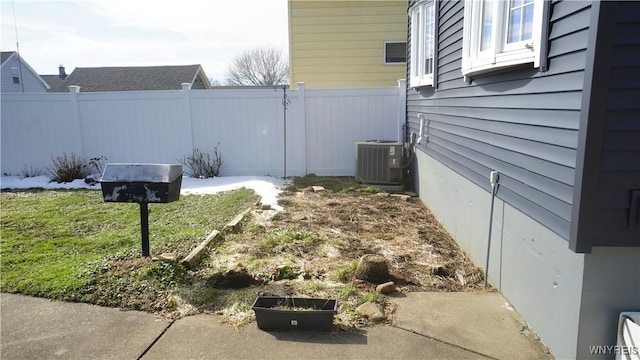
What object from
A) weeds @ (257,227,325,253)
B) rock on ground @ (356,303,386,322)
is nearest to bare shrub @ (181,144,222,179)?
weeds @ (257,227,325,253)

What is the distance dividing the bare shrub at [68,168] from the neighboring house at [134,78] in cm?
1154

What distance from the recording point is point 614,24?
81.8 inches

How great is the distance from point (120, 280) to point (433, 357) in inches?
107

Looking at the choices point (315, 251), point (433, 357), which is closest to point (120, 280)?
point (315, 251)

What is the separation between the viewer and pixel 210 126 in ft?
29.8

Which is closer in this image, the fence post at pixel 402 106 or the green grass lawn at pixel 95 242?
the green grass lawn at pixel 95 242

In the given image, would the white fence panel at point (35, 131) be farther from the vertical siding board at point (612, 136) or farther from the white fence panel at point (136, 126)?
the vertical siding board at point (612, 136)

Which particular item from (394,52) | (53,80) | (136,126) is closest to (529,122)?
(394,52)

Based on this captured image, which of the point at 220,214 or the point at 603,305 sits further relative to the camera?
the point at 220,214

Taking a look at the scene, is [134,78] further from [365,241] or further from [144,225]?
[365,241]

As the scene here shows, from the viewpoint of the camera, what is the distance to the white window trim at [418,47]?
6.38 metres

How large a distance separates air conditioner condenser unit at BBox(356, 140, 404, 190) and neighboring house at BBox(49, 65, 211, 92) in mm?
15011

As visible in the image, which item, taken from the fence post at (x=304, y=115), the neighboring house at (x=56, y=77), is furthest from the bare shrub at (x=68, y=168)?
the neighboring house at (x=56, y=77)

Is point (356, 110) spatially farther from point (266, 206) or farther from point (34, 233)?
point (34, 233)
